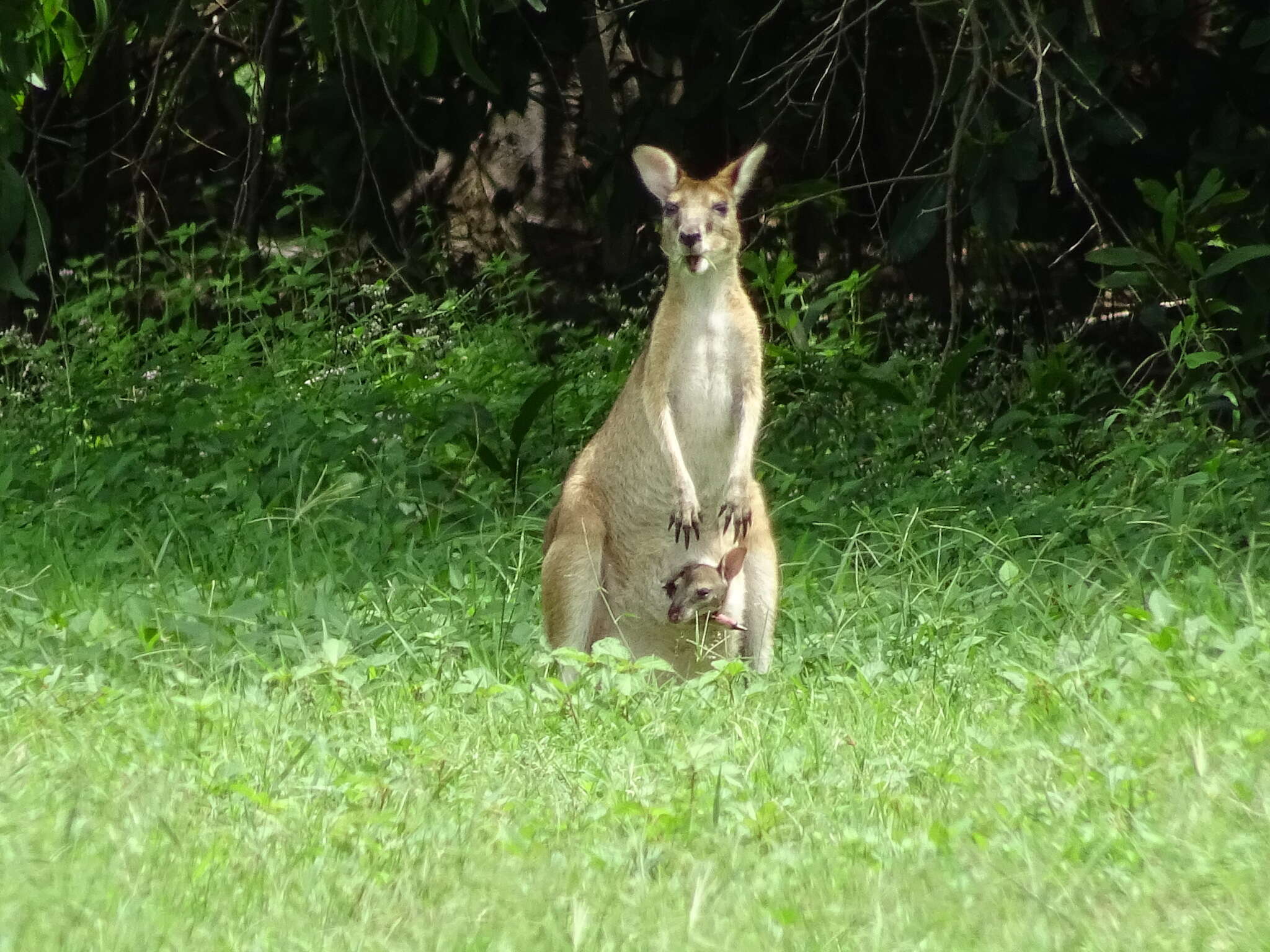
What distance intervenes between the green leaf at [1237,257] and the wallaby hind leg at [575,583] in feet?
10.1

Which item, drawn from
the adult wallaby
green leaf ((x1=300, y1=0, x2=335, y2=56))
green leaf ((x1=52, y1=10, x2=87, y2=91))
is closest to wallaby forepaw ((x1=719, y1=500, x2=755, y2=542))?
the adult wallaby

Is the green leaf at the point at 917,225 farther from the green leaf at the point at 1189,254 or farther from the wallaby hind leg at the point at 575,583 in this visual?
the wallaby hind leg at the point at 575,583

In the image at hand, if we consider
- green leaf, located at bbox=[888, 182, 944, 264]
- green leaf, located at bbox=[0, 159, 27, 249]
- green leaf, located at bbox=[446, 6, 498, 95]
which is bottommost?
green leaf, located at bbox=[888, 182, 944, 264]

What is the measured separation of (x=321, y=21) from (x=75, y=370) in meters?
2.18

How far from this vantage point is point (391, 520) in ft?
20.3

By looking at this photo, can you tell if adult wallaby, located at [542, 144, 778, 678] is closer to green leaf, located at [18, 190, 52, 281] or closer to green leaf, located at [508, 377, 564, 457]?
green leaf, located at [508, 377, 564, 457]

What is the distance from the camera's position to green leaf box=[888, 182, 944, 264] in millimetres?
7047

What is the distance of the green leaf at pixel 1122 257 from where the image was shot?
711cm

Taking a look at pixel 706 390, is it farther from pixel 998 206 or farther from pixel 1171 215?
pixel 1171 215

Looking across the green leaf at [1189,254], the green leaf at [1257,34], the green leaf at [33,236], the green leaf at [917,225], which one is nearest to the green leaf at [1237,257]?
the green leaf at [1189,254]

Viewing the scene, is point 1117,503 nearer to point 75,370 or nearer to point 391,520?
point 391,520

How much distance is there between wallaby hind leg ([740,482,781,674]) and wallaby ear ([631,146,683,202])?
0.97 meters

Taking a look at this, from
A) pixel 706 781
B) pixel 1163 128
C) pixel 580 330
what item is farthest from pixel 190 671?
pixel 1163 128

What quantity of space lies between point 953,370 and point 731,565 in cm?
254
